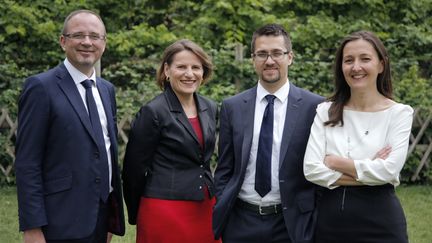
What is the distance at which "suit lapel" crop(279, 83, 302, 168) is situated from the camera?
383 cm

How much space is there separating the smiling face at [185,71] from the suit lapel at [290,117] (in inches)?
26.2

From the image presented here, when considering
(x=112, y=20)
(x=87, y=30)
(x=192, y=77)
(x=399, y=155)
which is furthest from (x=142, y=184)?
(x=112, y=20)

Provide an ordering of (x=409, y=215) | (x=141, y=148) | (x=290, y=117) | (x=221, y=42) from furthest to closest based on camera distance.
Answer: (x=221, y=42)
(x=409, y=215)
(x=141, y=148)
(x=290, y=117)

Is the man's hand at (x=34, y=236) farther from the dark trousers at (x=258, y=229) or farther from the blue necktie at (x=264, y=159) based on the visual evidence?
the blue necktie at (x=264, y=159)

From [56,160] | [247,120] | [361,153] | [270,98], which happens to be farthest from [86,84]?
[361,153]

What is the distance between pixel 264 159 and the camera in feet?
12.6

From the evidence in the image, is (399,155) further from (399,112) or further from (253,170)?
(253,170)

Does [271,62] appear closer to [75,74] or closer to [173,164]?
[173,164]

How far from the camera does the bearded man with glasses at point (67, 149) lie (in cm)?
362

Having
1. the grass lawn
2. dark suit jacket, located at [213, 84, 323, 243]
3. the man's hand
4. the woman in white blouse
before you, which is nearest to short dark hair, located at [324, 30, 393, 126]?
the woman in white blouse

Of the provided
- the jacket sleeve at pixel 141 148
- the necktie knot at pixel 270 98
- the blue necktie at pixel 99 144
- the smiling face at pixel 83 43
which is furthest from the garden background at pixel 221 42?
the necktie knot at pixel 270 98

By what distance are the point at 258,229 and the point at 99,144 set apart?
1048mm

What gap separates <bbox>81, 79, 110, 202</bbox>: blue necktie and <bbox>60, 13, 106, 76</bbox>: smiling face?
122 mm

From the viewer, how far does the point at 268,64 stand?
3885mm
